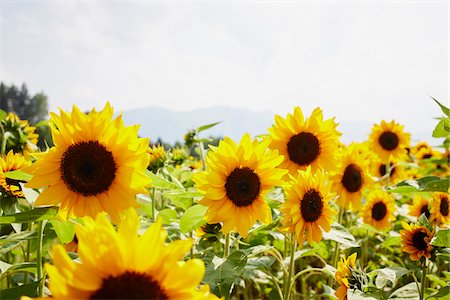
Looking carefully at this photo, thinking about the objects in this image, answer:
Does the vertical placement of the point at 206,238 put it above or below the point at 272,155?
below

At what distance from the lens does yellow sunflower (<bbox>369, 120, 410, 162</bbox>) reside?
3549 millimetres

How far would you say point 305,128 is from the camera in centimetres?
195

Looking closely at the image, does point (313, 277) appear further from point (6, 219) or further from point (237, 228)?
point (6, 219)

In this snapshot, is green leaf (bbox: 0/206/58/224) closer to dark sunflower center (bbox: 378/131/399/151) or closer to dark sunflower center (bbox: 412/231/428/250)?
dark sunflower center (bbox: 412/231/428/250)

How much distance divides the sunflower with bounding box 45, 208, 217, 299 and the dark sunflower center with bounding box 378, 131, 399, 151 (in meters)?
3.16

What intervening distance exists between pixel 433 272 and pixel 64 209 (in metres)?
2.15

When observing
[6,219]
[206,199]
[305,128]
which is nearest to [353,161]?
[305,128]

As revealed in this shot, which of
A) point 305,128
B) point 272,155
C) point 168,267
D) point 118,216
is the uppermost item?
point 305,128

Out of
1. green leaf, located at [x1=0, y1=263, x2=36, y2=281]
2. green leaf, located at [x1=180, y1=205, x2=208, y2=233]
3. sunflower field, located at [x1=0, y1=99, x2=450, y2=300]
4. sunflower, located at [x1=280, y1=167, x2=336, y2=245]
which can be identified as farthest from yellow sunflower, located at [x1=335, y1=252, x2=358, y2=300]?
green leaf, located at [x1=0, y1=263, x2=36, y2=281]

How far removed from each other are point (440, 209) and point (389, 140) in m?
1.58

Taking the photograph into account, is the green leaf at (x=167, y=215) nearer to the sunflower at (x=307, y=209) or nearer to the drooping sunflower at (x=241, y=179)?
the drooping sunflower at (x=241, y=179)

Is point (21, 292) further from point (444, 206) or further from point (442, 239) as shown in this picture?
point (444, 206)

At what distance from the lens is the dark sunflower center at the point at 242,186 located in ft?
4.67

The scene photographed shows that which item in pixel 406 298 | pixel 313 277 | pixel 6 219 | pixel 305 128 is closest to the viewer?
pixel 6 219
